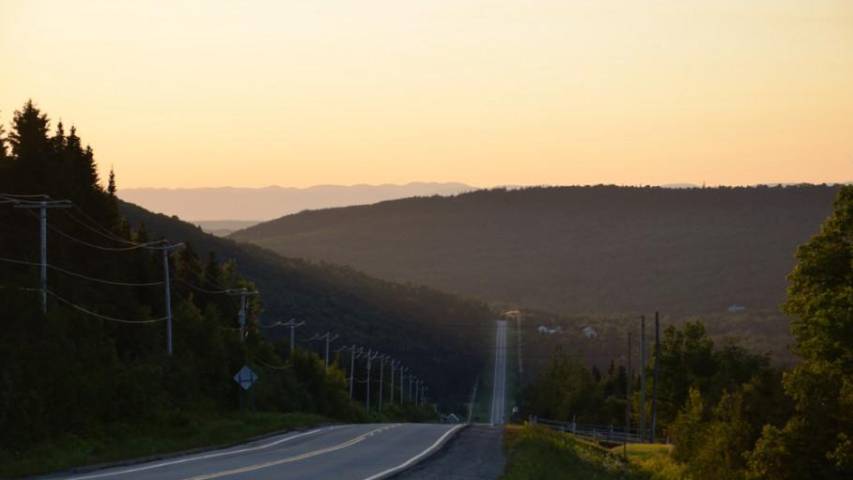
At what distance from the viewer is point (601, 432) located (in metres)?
112

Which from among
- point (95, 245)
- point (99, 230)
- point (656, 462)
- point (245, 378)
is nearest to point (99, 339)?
point (245, 378)

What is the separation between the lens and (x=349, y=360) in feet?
457

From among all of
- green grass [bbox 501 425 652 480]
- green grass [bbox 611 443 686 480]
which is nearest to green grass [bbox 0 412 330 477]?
green grass [bbox 501 425 652 480]

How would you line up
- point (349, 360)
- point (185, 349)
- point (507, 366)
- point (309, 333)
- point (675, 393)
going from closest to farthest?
point (185, 349)
point (675, 393)
point (349, 360)
point (309, 333)
point (507, 366)

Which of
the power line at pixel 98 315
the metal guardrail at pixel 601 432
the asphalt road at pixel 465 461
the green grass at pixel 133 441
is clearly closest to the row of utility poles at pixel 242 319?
the power line at pixel 98 315

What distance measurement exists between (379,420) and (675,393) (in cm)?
2353

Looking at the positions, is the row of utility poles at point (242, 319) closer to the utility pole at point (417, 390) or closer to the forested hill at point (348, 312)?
the utility pole at point (417, 390)

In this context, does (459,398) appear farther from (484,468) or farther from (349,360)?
(484,468)

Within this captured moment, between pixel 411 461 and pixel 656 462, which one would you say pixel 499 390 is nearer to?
pixel 656 462

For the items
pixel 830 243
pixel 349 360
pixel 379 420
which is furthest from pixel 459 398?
pixel 830 243

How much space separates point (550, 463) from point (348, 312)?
12915 cm

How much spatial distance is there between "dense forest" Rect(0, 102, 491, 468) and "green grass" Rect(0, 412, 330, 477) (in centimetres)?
32

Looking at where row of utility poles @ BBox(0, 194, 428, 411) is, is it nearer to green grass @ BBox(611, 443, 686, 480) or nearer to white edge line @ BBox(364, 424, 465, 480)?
white edge line @ BBox(364, 424, 465, 480)

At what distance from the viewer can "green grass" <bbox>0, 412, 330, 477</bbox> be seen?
3756cm
